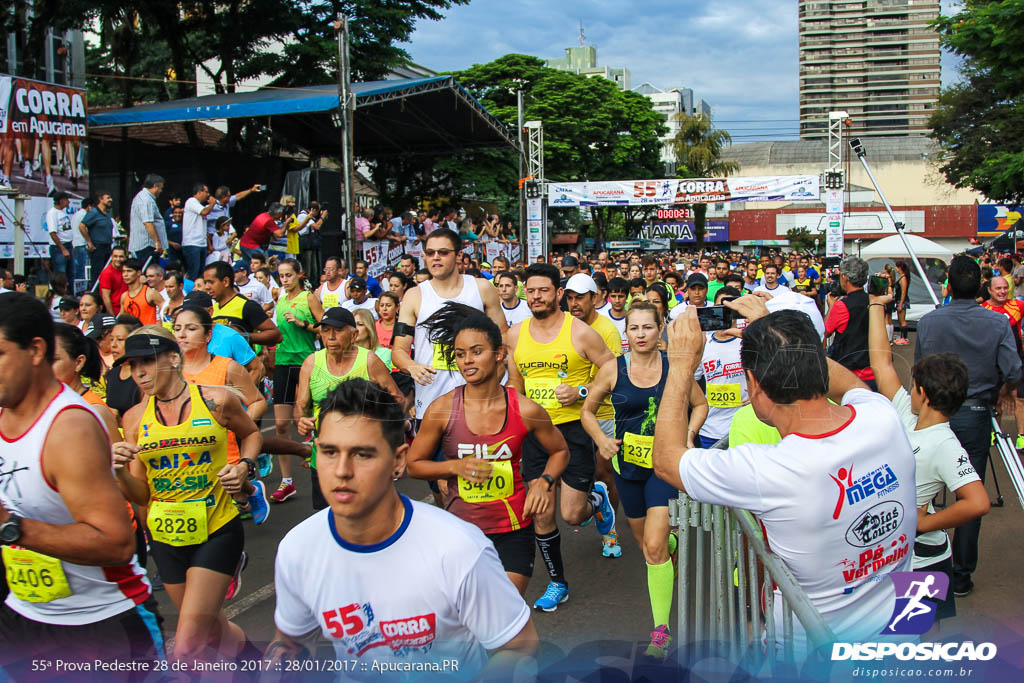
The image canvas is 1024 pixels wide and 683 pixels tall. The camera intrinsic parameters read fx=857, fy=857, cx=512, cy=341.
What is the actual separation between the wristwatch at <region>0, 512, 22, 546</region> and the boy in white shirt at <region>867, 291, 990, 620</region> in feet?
9.23

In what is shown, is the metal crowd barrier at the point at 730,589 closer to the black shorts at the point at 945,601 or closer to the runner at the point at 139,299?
the black shorts at the point at 945,601

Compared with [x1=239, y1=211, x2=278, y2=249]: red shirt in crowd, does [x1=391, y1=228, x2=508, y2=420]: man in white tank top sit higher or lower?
lower

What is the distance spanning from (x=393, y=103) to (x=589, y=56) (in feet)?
222

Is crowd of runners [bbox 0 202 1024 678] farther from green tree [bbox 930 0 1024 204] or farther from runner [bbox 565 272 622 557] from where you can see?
green tree [bbox 930 0 1024 204]

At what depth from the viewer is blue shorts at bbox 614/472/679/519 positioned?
4.59m

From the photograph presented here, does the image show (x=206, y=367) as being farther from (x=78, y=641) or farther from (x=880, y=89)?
(x=880, y=89)

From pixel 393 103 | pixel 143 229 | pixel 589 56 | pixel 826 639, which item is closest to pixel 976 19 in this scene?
pixel 393 103

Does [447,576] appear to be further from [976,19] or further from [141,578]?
[976,19]

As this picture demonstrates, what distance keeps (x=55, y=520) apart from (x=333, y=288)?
297 inches

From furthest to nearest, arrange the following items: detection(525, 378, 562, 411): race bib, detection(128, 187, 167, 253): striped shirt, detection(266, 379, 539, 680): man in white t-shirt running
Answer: detection(128, 187, 167, 253): striped shirt → detection(525, 378, 562, 411): race bib → detection(266, 379, 539, 680): man in white t-shirt running

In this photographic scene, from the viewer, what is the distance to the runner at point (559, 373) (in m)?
5.11

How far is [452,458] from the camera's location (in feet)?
12.7

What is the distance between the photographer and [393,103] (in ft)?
68.6

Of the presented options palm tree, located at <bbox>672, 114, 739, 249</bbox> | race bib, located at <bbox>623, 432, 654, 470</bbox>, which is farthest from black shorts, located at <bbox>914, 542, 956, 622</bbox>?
palm tree, located at <bbox>672, 114, 739, 249</bbox>
